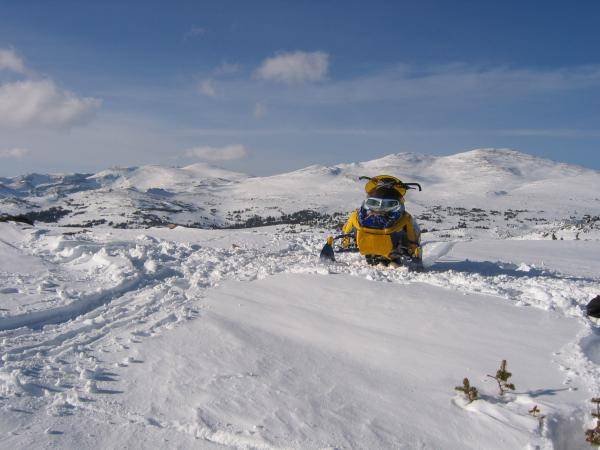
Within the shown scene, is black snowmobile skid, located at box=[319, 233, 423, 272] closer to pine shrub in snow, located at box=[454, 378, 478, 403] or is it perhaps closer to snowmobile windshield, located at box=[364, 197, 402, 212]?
snowmobile windshield, located at box=[364, 197, 402, 212]

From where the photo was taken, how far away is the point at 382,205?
1042 cm

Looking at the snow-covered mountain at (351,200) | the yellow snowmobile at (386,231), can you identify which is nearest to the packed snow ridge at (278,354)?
the yellow snowmobile at (386,231)

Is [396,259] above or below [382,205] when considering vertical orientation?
below

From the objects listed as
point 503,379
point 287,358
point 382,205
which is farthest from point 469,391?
point 382,205

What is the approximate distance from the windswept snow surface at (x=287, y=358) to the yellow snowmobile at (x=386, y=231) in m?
0.88

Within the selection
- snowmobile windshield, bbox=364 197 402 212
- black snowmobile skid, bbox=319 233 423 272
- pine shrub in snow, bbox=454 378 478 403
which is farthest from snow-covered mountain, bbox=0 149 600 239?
pine shrub in snow, bbox=454 378 478 403

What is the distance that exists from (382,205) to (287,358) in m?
5.82

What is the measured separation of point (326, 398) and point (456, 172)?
19543 centimetres

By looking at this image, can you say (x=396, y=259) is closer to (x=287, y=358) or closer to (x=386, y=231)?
(x=386, y=231)

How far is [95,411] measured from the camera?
3.93 m

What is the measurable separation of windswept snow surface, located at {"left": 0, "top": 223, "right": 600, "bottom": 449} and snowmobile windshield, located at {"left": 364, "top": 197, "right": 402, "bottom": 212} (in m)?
1.59

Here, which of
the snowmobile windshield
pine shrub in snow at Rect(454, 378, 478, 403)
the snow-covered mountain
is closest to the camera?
pine shrub in snow at Rect(454, 378, 478, 403)

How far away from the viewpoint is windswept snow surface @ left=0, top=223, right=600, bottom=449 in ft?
12.6

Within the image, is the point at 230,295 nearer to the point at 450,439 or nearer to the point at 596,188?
the point at 450,439
